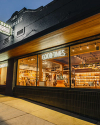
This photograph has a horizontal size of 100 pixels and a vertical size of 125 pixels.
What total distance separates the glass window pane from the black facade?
0.36 m

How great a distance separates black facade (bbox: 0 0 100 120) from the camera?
5.39m

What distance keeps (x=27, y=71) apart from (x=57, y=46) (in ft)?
16.5

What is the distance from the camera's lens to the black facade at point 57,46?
5395mm

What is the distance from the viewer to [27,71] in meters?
11.4

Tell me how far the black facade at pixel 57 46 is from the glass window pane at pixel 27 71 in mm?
365

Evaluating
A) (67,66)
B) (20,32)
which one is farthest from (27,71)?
(67,66)

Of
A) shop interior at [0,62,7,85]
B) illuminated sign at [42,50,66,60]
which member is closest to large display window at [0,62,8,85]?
shop interior at [0,62,7,85]

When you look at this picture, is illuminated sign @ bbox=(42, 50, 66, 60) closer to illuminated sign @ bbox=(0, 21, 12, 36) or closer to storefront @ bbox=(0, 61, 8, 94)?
illuminated sign @ bbox=(0, 21, 12, 36)

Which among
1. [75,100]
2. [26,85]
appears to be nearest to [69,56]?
[75,100]

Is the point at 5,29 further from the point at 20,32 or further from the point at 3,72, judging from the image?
the point at 3,72

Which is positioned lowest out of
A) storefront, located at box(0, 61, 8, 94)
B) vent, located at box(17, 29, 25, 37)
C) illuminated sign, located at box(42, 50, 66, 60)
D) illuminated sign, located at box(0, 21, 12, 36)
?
storefront, located at box(0, 61, 8, 94)

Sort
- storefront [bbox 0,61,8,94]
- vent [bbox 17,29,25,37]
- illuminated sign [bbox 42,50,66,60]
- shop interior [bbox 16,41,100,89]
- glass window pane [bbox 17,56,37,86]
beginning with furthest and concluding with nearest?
storefront [bbox 0,61,8,94]
vent [bbox 17,29,25,37]
glass window pane [bbox 17,56,37,86]
illuminated sign [bbox 42,50,66,60]
shop interior [bbox 16,41,100,89]

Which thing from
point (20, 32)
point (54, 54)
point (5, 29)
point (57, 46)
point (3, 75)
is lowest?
point (3, 75)

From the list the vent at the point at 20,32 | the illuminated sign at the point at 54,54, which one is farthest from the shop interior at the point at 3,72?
the illuminated sign at the point at 54,54
